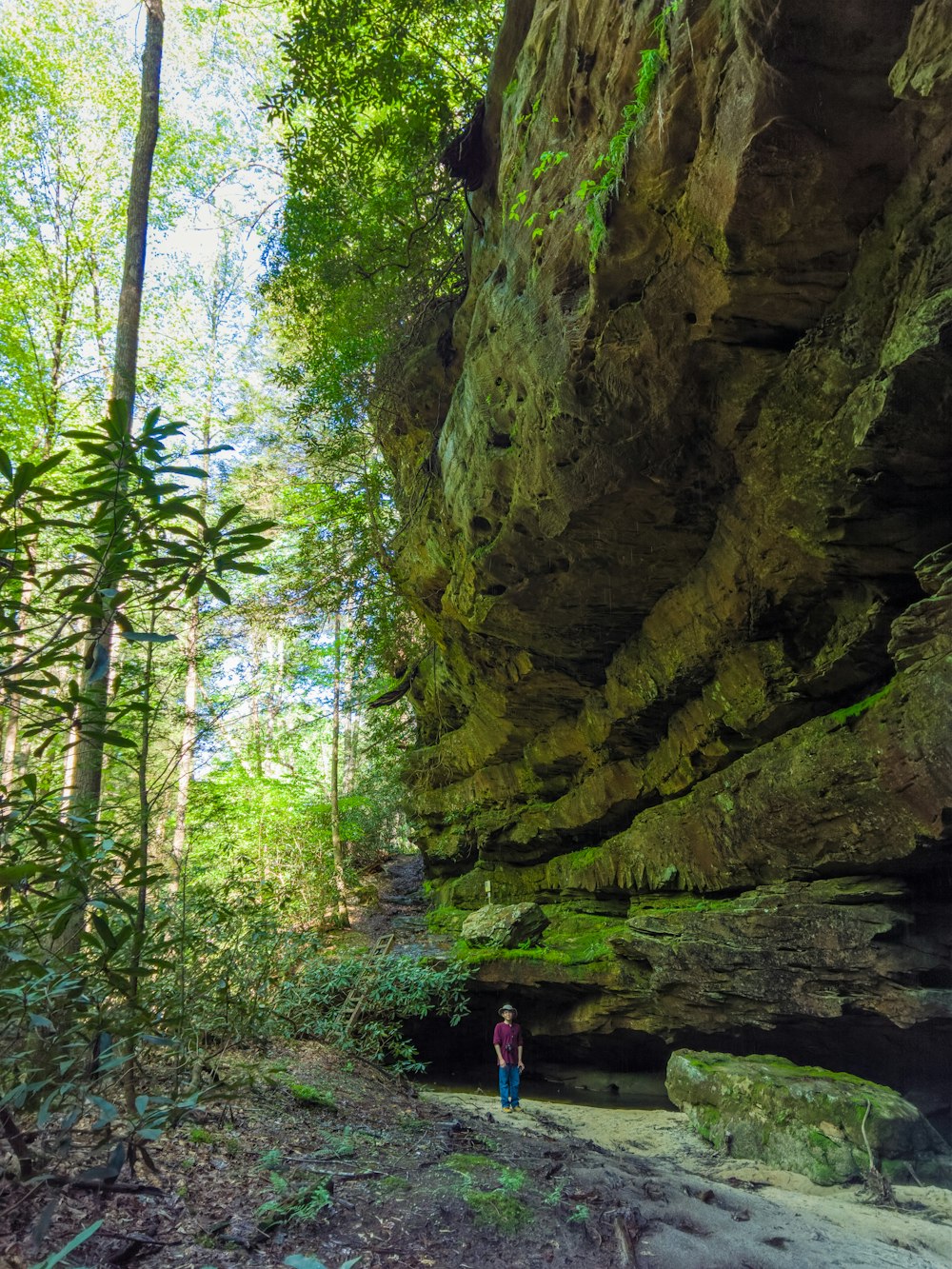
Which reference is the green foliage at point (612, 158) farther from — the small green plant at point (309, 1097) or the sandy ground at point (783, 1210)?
the small green plant at point (309, 1097)

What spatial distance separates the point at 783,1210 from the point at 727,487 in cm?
612

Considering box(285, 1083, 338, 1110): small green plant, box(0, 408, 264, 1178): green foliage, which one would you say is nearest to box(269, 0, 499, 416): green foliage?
box(0, 408, 264, 1178): green foliage

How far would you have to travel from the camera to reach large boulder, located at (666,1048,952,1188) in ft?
19.1

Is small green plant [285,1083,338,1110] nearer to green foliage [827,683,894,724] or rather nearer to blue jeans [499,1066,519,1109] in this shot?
blue jeans [499,1066,519,1109]

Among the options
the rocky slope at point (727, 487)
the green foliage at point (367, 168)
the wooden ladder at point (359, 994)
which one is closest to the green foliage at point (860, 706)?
the rocky slope at point (727, 487)

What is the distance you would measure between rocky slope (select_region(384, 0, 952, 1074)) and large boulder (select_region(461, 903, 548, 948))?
548 mm

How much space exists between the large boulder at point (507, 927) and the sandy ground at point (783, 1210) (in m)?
2.74

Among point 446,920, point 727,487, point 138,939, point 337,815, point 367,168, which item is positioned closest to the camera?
point 138,939

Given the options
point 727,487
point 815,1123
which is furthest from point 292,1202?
point 727,487

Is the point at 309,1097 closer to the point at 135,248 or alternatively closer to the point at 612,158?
the point at 135,248

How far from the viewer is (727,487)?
7223 millimetres

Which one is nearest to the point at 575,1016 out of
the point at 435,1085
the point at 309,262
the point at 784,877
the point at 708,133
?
the point at 435,1085

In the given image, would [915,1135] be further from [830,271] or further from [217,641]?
[217,641]

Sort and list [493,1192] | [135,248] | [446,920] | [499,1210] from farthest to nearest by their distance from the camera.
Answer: [446,920], [135,248], [493,1192], [499,1210]
